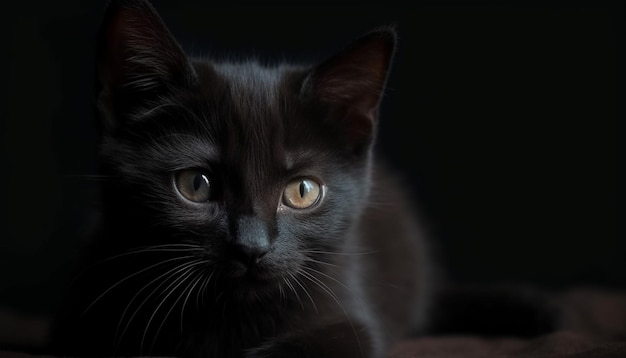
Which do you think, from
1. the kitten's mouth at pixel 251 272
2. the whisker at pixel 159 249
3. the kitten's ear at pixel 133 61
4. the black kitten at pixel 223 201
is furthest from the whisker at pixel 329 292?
the kitten's ear at pixel 133 61

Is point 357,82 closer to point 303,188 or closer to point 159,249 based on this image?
point 303,188

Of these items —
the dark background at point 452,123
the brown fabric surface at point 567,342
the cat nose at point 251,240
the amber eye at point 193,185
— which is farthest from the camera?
the dark background at point 452,123

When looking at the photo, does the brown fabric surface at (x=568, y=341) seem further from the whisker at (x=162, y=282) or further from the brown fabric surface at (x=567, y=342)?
the whisker at (x=162, y=282)

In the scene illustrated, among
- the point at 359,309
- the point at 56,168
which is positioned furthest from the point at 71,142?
the point at 359,309

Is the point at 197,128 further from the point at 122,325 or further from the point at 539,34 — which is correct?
the point at 539,34

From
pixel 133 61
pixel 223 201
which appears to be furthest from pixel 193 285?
pixel 133 61

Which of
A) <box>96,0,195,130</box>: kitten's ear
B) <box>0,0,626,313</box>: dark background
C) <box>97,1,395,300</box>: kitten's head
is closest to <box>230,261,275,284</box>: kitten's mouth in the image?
<box>97,1,395,300</box>: kitten's head
